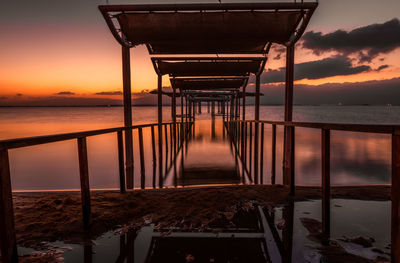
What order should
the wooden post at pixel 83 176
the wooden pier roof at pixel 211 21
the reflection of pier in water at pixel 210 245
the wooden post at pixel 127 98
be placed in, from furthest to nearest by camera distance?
the wooden post at pixel 127 98 → the wooden pier roof at pixel 211 21 → the wooden post at pixel 83 176 → the reflection of pier in water at pixel 210 245

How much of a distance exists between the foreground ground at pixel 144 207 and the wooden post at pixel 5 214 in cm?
62

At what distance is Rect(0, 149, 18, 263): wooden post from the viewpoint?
1483 mm

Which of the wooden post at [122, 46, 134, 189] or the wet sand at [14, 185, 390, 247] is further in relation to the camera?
the wooden post at [122, 46, 134, 189]

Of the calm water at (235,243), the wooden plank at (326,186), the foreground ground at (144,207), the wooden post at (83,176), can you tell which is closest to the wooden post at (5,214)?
the calm water at (235,243)

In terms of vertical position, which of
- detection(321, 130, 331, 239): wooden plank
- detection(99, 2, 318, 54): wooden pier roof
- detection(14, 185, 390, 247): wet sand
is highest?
detection(99, 2, 318, 54): wooden pier roof

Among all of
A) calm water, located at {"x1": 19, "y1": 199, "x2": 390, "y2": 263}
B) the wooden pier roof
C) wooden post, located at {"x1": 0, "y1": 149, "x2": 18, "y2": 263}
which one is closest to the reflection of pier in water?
calm water, located at {"x1": 19, "y1": 199, "x2": 390, "y2": 263}

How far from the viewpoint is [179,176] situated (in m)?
6.23

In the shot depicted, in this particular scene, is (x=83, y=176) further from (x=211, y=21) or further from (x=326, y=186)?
(x=211, y=21)

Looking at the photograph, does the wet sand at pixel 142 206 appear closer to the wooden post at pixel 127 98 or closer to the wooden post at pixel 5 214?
the wooden post at pixel 5 214

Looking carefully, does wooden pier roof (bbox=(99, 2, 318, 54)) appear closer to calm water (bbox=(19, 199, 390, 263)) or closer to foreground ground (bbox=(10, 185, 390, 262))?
foreground ground (bbox=(10, 185, 390, 262))

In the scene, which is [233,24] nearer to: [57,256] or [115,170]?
[57,256]

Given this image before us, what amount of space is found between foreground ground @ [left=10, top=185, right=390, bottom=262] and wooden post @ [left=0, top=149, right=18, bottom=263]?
0.62m

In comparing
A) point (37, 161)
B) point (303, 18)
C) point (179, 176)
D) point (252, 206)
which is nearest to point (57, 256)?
point (252, 206)

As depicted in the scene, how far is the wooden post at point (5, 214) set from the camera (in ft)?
4.87
